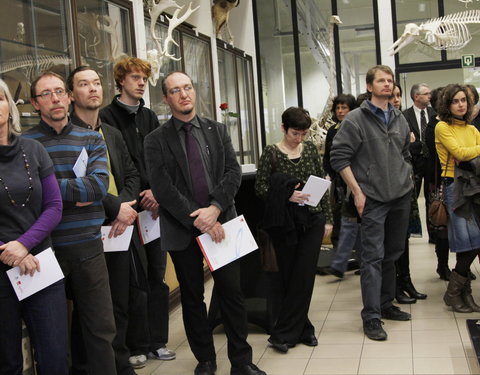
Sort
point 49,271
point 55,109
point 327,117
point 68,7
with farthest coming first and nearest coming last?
point 327,117, point 68,7, point 55,109, point 49,271

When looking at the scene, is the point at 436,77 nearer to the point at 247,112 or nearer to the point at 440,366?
the point at 247,112

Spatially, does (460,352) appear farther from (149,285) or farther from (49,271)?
(49,271)

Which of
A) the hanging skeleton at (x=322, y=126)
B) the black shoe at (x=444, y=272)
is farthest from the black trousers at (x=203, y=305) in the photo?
the hanging skeleton at (x=322, y=126)

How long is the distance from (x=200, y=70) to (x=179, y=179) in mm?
4538

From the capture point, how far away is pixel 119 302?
3510 mm

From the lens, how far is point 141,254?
369 centimetres

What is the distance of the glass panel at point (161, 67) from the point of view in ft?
20.6

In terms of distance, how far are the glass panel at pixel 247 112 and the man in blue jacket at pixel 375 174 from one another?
19.0 feet

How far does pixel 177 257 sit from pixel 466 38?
7.77 meters

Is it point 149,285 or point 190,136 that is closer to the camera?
point 190,136

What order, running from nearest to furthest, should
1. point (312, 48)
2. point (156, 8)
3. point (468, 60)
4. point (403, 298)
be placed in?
A: point (403, 298) < point (156, 8) < point (468, 60) < point (312, 48)

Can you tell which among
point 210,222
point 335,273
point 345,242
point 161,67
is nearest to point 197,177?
point 210,222

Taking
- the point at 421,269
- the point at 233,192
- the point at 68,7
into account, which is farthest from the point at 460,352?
the point at 68,7

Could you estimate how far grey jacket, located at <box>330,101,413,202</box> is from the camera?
4.18 metres
